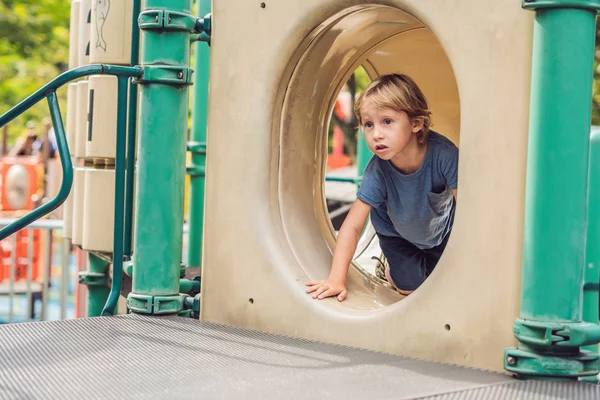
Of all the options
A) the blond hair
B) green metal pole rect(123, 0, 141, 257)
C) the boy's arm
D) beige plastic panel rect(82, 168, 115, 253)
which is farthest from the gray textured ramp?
beige plastic panel rect(82, 168, 115, 253)

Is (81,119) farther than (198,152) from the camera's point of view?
No

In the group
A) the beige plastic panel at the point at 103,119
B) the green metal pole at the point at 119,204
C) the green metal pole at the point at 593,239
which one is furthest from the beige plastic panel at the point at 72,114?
the green metal pole at the point at 593,239

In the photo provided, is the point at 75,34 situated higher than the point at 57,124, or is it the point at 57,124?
the point at 75,34

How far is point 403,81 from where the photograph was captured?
3148mm

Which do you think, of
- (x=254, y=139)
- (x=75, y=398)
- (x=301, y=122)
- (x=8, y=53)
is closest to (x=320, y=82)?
(x=301, y=122)

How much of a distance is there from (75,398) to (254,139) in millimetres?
1248

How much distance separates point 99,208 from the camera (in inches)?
159

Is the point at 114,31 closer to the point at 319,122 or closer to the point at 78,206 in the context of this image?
the point at 78,206

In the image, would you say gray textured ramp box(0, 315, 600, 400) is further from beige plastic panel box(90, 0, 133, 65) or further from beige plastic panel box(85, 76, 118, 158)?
beige plastic panel box(90, 0, 133, 65)

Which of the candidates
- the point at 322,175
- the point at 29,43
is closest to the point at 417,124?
the point at 322,175

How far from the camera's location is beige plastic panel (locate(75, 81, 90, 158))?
423 cm

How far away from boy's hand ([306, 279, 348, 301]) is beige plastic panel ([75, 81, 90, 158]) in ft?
5.68

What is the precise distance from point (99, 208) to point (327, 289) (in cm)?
150

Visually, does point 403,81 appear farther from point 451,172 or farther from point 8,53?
point 8,53
